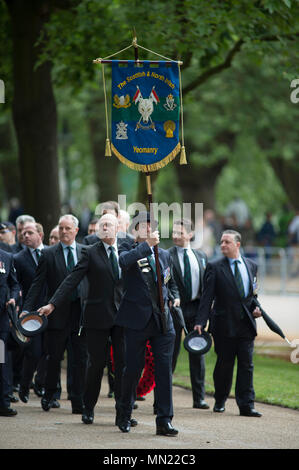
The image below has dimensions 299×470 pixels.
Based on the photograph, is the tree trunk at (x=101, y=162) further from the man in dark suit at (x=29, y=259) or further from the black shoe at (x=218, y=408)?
the black shoe at (x=218, y=408)

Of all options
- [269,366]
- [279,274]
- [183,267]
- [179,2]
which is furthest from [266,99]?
[183,267]

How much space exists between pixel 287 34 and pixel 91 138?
16930 mm

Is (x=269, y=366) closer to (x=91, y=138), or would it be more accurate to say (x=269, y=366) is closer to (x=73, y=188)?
(x=91, y=138)

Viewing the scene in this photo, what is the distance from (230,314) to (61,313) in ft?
6.21

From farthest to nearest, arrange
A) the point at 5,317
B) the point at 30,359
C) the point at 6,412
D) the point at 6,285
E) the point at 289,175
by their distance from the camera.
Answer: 1. the point at 289,175
2. the point at 30,359
3. the point at 6,285
4. the point at 5,317
5. the point at 6,412

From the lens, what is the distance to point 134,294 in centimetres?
985

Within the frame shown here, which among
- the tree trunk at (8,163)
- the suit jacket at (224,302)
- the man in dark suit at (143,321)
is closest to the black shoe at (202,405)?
the suit jacket at (224,302)

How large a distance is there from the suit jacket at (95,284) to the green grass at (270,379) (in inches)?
107

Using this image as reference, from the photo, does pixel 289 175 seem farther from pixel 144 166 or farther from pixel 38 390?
pixel 144 166

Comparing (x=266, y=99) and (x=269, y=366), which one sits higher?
(x=266, y=99)

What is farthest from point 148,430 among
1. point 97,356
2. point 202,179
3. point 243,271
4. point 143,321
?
point 202,179

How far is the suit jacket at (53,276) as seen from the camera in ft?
36.7

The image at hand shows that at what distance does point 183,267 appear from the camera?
12164mm

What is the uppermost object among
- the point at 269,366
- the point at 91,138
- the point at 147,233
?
the point at 91,138
